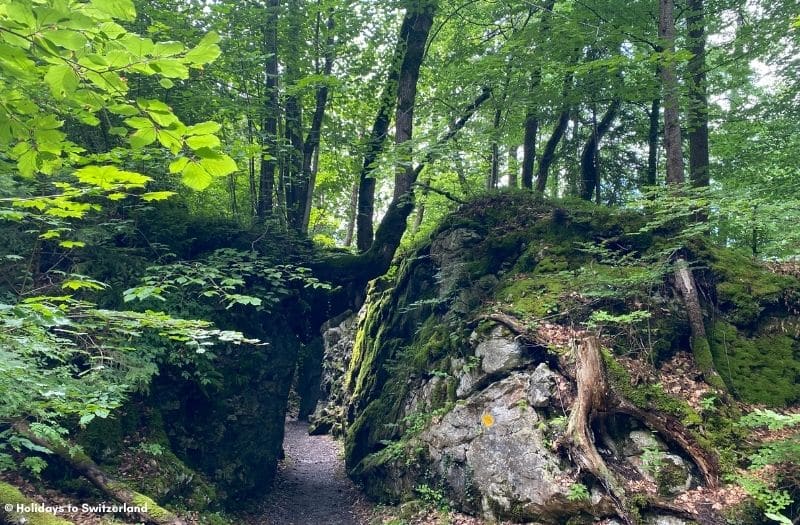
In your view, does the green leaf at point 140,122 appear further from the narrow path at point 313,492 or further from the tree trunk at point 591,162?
the tree trunk at point 591,162

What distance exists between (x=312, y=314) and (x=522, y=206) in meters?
5.55

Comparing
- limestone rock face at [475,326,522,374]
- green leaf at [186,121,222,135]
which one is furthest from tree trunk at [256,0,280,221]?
green leaf at [186,121,222,135]

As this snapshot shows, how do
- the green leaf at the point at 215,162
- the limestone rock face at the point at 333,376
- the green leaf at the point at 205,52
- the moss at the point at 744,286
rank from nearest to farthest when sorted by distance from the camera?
the green leaf at the point at 205,52 → the green leaf at the point at 215,162 → the moss at the point at 744,286 → the limestone rock face at the point at 333,376

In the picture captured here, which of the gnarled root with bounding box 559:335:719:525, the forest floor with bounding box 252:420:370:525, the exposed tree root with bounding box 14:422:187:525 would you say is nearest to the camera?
the gnarled root with bounding box 559:335:719:525

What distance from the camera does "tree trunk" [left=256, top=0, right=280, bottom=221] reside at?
9.41 m

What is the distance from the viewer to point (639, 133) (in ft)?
39.6

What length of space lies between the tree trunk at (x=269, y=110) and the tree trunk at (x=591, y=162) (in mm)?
8011

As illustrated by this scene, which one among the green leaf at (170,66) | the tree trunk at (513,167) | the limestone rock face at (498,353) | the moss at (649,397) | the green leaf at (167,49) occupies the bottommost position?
the moss at (649,397)

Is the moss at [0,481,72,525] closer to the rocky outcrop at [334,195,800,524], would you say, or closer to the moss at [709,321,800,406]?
the rocky outcrop at [334,195,800,524]

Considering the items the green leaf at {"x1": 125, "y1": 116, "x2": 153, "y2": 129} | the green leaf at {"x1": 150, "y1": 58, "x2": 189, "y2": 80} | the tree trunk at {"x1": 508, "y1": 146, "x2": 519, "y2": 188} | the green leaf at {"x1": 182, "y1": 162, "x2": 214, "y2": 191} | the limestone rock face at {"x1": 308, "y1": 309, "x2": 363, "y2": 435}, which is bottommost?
the limestone rock face at {"x1": 308, "y1": 309, "x2": 363, "y2": 435}

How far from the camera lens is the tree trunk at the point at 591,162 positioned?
11703 mm

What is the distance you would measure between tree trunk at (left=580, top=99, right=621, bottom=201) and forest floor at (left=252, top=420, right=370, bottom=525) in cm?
945

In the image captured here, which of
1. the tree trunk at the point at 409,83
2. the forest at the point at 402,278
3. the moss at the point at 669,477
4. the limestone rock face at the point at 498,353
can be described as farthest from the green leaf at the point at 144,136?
the tree trunk at the point at 409,83

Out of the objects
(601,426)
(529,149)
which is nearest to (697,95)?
(529,149)
